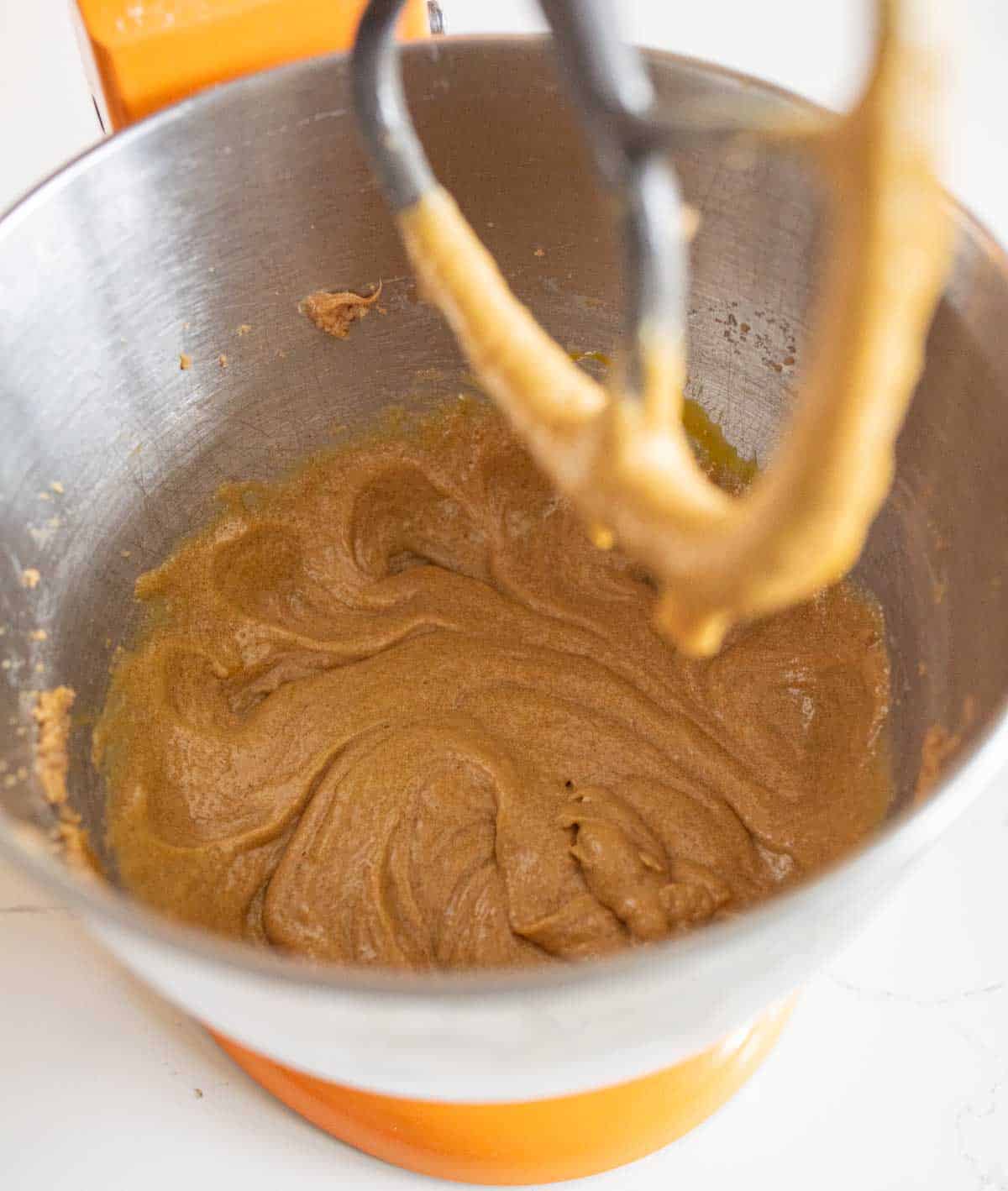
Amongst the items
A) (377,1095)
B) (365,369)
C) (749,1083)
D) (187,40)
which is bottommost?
(749,1083)

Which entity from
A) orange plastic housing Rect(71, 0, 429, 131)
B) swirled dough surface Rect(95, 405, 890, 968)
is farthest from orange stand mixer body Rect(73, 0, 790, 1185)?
swirled dough surface Rect(95, 405, 890, 968)

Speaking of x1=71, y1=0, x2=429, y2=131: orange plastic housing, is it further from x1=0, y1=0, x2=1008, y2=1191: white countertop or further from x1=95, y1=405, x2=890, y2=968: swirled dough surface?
x1=0, y1=0, x2=1008, y2=1191: white countertop

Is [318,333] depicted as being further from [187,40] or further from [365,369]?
[187,40]

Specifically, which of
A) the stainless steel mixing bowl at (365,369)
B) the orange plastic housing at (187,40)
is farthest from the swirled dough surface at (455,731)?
the orange plastic housing at (187,40)

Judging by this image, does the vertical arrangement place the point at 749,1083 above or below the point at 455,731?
below

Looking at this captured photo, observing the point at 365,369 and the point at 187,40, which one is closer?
the point at 187,40

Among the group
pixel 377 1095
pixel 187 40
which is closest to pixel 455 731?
pixel 377 1095
